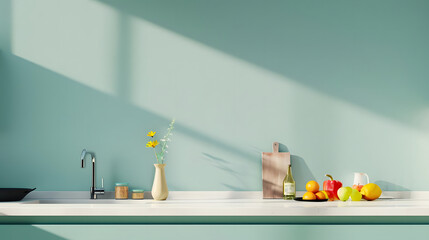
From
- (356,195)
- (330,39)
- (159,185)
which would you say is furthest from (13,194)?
(330,39)

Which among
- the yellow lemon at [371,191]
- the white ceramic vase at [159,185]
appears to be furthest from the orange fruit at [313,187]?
the white ceramic vase at [159,185]

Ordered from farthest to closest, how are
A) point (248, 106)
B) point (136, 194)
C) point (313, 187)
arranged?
point (248, 106) < point (136, 194) < point (313, 187)

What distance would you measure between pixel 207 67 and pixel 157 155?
652mm

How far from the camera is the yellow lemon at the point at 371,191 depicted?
2.96 m

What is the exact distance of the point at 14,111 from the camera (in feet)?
10.6

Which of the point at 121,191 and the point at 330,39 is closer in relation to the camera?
the point at 121,191

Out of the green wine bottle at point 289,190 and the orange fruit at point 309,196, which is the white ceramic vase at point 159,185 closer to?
the green wine bottle at point 289,190

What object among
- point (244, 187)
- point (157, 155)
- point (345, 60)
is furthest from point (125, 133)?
point (345, 60)

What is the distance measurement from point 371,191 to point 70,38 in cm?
212

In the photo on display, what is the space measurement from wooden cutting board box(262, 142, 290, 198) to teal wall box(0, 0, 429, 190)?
0.20 ft

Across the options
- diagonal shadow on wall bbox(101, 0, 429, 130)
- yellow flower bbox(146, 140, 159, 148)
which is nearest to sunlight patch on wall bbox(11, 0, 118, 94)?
diagonal shadow on wall bbox(101, 0, 429, 130)

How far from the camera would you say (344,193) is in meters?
2.89

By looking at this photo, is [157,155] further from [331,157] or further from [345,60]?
[345,60]

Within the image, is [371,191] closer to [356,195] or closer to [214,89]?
[356,195]
